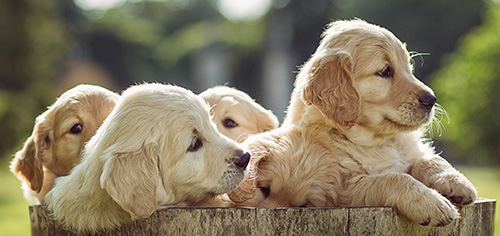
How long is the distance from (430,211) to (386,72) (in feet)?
3.36

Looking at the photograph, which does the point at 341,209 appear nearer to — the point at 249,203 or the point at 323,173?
the point at 323,173

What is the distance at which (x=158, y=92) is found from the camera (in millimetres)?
3410

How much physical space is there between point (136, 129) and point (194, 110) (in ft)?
1.21

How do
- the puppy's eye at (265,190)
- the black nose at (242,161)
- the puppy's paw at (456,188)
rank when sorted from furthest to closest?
the puppy's eye at (265,190), the black nose at (242,161), the puppy's paw at (456,188)

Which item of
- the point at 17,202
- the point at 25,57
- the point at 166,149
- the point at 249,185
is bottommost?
the point at 249,185

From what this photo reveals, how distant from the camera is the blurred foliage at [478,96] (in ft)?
62.3

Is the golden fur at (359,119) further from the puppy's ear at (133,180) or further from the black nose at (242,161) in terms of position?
the puppy's ear at (133,180)

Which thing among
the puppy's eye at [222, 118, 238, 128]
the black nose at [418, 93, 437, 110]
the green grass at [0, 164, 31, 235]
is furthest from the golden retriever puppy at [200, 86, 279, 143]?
the green grass at [0, 164, 31, 235]

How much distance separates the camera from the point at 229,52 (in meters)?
36.9

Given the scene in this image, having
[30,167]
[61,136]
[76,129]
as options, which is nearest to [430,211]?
[76,129]

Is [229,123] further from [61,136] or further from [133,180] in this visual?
[133,180]

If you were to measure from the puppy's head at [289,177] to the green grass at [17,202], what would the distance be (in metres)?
7.43

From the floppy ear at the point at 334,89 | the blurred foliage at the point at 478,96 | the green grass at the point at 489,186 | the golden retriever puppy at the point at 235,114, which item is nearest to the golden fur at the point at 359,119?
the floppy ear at the point at 334,89

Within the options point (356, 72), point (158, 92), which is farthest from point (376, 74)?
point (158, 92)
